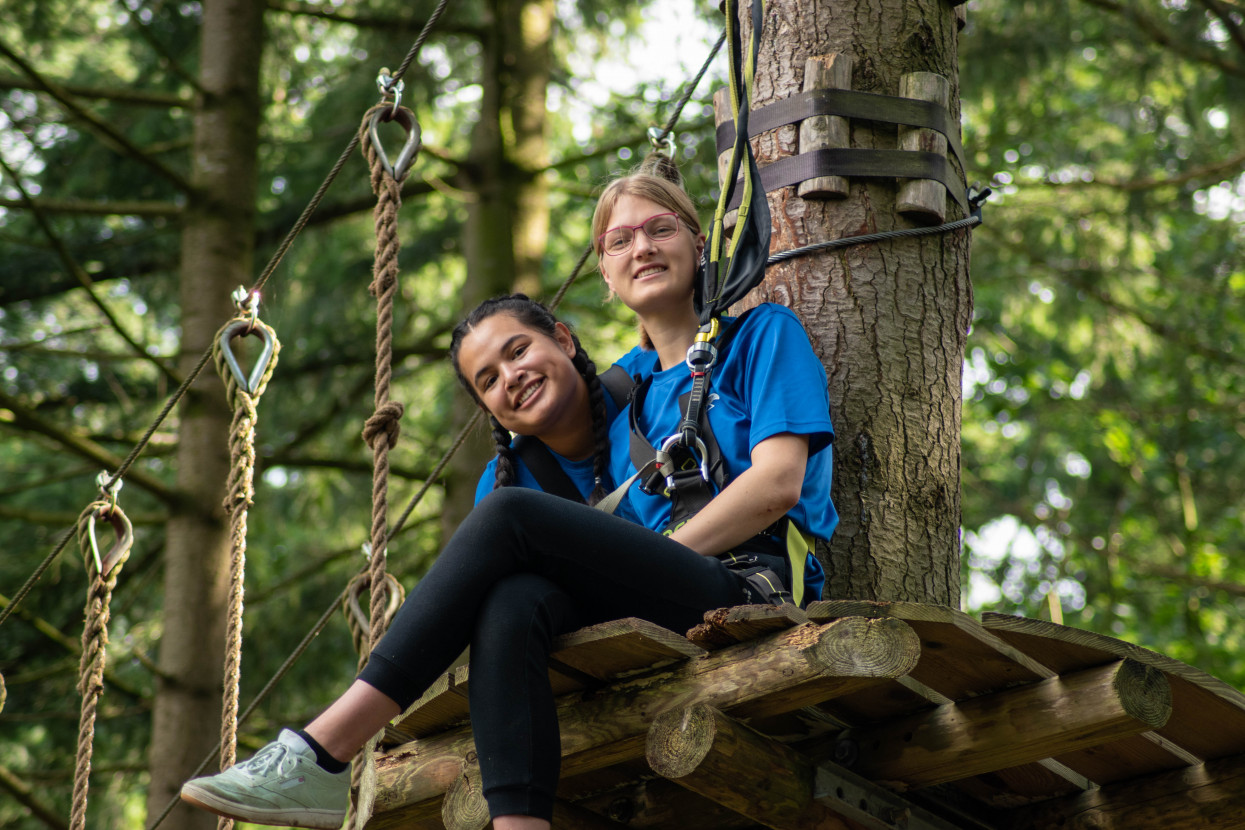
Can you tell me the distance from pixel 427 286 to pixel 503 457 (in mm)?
6476

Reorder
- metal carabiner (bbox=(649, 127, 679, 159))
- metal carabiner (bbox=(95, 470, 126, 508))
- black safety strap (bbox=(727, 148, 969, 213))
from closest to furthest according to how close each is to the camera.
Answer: black safety strap (bbox=(727, 148, 969, 213)) < metal carabiner (bbox=(95, 470, 126, 508)) < metal carabiner (bbox=(649, 127, 679, 159))

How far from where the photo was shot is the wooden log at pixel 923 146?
9.85ft

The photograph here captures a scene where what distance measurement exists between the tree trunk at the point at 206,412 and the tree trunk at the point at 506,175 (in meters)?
1.10

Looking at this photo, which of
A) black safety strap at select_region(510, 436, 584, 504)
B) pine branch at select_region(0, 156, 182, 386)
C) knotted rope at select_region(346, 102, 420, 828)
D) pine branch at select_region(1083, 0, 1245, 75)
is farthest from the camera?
pine branch at select_region(1083, 0, 1245, 75)

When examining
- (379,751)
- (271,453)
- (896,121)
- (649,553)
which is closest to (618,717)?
(649,553)

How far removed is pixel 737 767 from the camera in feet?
6.98

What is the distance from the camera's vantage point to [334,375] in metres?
7.38

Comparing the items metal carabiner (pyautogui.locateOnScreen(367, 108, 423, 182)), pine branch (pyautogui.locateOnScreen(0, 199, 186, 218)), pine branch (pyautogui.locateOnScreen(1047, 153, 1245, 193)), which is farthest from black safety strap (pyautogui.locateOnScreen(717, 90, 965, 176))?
pine branch (pyautogui.locateOnScreen(1047, 153, 1245, 193))

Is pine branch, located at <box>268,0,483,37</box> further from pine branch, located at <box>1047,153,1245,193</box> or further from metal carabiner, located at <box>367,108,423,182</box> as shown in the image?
metal carabiner, located at <box>367,108,423,182</box>

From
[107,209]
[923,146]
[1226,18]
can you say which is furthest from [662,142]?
[1226,18]

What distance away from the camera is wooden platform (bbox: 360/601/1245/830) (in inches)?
79.7

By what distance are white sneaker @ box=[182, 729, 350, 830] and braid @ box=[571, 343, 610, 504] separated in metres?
0.86

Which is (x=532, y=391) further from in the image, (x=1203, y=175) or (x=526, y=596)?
(x=1203, y=175)

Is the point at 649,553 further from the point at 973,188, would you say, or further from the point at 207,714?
the point at 207,714
